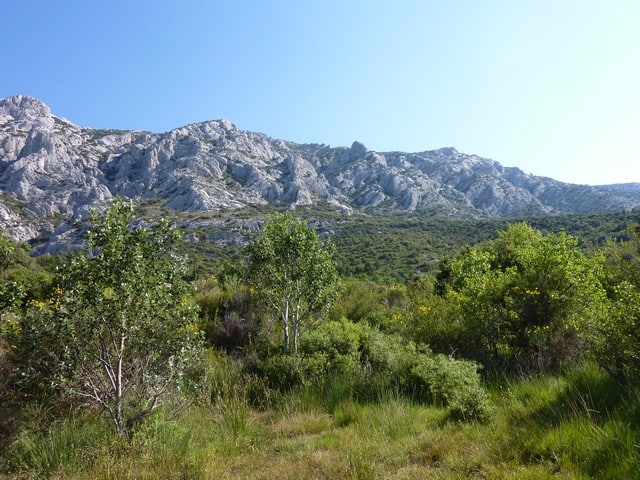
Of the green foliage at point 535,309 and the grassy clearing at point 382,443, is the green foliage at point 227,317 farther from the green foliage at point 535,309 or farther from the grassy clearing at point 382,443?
the green foliage at point 535,309

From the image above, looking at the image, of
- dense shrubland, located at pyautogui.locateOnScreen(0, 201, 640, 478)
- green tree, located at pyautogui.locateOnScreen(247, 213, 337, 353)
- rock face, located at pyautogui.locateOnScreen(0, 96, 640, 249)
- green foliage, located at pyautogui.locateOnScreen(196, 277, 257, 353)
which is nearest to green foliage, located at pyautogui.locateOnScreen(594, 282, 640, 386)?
dense shrubland, located at pyautogui.locateOnScreen(0, 201, 640, 478)

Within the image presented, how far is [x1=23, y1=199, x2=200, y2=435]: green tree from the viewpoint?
5680 millimetres

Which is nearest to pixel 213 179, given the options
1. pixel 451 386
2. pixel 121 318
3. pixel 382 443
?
pixel 121 318

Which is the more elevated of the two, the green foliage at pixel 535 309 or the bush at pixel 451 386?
the green foliage at pixel 535 309

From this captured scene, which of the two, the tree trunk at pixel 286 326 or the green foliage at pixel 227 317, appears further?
the green foliage at pixel 227 317

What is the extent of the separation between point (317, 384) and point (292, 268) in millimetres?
4062

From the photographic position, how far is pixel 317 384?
30.6 feet

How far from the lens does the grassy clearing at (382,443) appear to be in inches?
163

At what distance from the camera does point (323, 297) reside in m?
12.2

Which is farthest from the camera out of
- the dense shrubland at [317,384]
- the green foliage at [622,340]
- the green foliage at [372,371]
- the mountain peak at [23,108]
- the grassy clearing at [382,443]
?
the mountain peak at [23,108]

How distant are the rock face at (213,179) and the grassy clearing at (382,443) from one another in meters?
110

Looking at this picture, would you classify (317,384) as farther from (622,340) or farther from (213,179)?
(213,179)

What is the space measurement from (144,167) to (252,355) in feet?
471

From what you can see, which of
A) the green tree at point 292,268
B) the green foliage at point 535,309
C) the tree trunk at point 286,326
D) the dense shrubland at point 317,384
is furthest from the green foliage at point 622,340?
the tree trunk at point 286,326
